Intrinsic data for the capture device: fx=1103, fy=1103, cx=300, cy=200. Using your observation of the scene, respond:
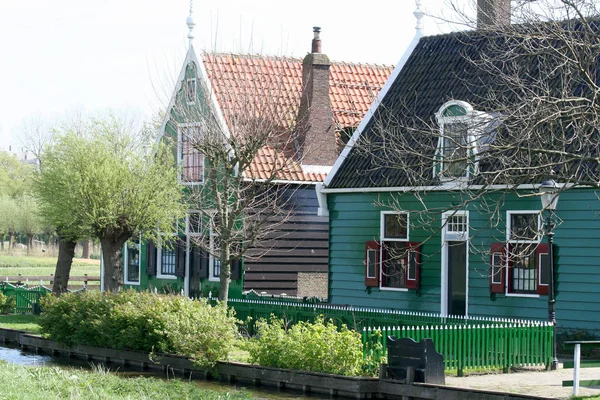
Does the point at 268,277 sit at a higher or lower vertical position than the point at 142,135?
lower

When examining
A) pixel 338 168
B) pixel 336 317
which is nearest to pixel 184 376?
pixel 336 317

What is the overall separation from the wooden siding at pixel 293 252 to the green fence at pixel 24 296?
6.48 meters

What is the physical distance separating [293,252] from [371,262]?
227 inches

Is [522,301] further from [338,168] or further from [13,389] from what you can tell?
[13,389]

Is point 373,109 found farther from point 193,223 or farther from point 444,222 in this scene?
point 193,223

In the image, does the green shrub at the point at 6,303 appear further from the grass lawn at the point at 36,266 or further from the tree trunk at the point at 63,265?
the grass lawn at the point at 36,266

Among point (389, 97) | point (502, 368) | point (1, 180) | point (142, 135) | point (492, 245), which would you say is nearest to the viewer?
point (502, 368)

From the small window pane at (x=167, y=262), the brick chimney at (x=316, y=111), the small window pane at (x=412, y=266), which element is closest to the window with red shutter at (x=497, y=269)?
the small window pane at (x=412, y=266)

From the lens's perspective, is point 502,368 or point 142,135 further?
point 142,135

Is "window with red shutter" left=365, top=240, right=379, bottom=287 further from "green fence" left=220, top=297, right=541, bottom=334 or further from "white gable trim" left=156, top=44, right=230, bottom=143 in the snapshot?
"white gable trim" left=156, top=44, right=230, bottom=143

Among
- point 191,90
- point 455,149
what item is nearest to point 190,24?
point 191,90

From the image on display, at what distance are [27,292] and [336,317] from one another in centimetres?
1439

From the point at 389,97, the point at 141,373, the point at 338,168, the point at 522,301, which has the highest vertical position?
the point at 389,97

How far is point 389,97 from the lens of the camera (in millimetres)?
28109
